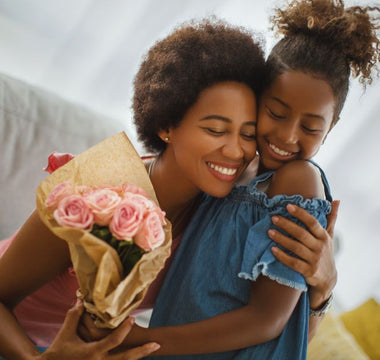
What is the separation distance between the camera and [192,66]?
42.4 inches

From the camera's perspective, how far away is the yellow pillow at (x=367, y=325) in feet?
6.15

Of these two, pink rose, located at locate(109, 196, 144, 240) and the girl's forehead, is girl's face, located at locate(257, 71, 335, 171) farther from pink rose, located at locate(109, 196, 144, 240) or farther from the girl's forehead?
pink rose, located at locate(109, 196, 144, 240)

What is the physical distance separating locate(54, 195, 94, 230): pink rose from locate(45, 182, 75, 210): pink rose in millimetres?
23

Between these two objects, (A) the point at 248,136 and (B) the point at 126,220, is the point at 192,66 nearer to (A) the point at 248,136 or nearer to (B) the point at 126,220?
(A) the point at 248,136

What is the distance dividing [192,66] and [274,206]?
37 centimetres

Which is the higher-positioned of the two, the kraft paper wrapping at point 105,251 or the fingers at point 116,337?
the kraft paper wrapping at point 105,251

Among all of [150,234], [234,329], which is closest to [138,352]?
[234,329]

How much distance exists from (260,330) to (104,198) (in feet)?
1.50

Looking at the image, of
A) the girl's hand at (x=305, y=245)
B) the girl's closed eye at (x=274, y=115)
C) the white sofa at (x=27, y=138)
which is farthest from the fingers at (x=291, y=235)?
the white sofa at (x=27, y=138)

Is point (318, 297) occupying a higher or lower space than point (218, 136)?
lower

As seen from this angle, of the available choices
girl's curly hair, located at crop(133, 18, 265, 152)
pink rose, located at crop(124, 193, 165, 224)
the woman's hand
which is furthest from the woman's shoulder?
the woman's hand

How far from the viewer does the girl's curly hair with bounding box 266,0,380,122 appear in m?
1.08

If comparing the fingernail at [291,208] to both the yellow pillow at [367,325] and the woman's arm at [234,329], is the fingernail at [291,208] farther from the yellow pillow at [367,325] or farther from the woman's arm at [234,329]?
the yellow pillow at [367,325]

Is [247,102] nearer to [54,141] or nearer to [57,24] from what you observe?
[54,141]
